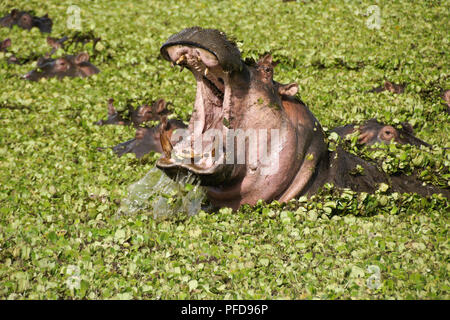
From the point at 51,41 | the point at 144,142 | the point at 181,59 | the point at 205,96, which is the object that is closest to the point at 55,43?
the point at 51,41

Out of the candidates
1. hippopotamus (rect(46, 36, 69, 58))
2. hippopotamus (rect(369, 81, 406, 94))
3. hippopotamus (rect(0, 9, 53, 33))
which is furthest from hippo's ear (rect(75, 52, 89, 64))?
hippopotamus (rect(369, 81, 406, 94))

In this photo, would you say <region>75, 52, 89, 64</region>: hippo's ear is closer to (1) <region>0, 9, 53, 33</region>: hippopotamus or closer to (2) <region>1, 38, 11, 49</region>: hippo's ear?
(2) <region>1, 38, 11, 49</region>: hippo's ear

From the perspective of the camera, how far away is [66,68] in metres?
9.41

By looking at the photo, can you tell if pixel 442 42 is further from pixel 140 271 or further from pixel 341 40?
pixel 140 271

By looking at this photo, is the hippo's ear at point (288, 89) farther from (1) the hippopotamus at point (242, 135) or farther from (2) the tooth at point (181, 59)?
(2) the tooth at point (181, 59)

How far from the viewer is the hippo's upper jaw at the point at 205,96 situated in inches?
171

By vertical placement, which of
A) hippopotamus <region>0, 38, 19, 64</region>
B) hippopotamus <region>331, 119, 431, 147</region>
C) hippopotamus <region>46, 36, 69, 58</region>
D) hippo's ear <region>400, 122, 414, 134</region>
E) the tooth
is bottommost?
hippopotamus <region>0, 38, 19, 64</region>

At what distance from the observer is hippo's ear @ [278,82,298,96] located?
15.9 ft

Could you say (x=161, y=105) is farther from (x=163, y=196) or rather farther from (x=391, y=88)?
(x=391, y=88)

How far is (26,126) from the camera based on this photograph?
7.68 m

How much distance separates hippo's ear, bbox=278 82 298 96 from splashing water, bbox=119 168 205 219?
99 cm

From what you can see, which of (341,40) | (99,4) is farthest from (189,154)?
(99,4)

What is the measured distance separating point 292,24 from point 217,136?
616 centimetres

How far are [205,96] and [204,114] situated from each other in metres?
0.15
